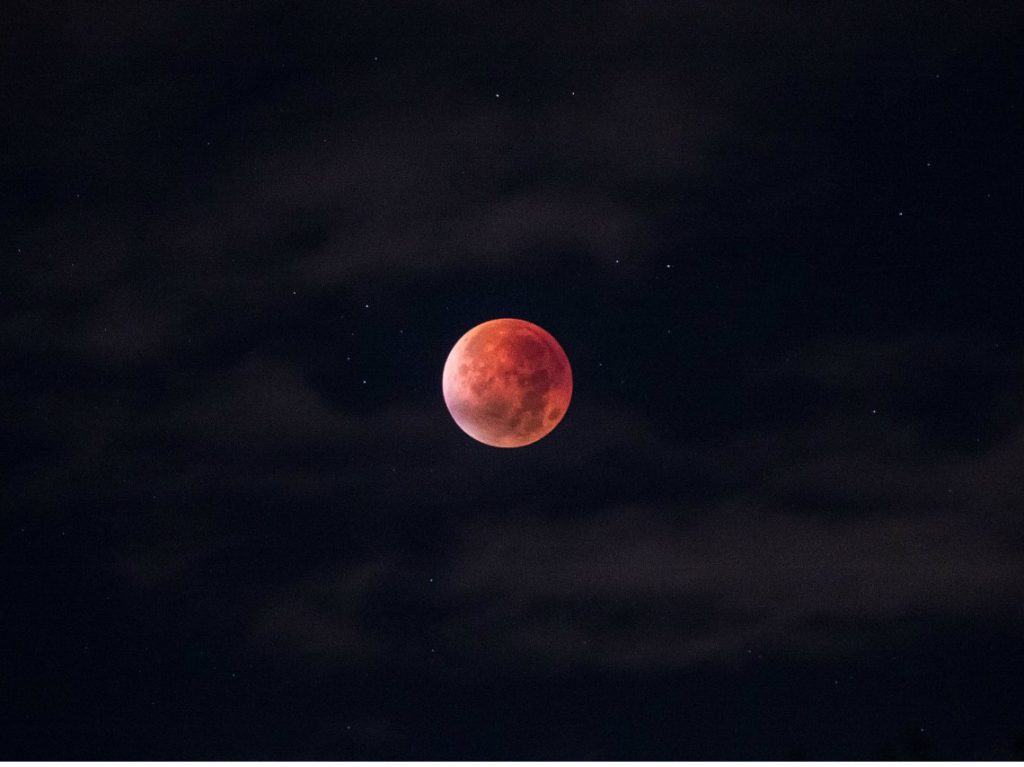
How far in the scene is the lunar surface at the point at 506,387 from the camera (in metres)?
30.5

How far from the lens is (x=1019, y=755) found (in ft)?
190

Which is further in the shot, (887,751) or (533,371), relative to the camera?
(887,751)

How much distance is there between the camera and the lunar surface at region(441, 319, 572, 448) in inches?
1199

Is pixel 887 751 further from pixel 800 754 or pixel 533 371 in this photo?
pixel 533 371

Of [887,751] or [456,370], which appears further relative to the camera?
[887,751]

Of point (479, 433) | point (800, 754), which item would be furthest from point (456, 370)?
point (800, 754)

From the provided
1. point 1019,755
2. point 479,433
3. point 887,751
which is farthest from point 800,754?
point 479,433

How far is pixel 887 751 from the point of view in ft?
194

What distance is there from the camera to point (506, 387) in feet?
99.9

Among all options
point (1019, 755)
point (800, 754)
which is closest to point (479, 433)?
point (800, 754)

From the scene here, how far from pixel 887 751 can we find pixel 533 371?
3802 cm

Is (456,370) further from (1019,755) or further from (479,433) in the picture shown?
(1019,755)

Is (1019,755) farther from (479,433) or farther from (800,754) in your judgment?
(479,433)

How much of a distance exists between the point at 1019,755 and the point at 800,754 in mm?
10113
